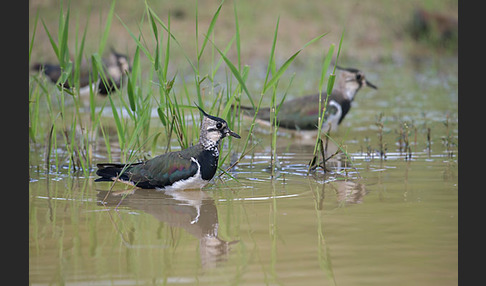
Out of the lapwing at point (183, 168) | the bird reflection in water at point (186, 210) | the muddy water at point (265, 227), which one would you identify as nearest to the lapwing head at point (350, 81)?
the muddy water at point (265, 227)

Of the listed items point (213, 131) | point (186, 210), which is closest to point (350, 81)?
point (213, 131)

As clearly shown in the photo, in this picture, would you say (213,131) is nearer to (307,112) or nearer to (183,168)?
(183,168)

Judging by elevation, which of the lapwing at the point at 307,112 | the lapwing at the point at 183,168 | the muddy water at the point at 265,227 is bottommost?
the muddy water at the point at 265,227

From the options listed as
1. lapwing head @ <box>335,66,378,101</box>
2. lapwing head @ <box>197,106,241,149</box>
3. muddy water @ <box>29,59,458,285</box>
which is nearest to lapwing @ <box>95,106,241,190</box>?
lapwing head @ <box>197,106,241,149</box>

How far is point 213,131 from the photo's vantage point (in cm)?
631

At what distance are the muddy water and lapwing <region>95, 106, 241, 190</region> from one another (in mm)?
107

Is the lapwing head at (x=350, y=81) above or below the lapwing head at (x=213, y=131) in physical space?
above

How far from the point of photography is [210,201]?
598cm

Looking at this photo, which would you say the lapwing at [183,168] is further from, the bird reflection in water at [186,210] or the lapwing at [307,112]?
the lapwing at [307,112]

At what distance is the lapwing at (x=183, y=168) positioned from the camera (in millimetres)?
6184

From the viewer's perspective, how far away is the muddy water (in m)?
4.14

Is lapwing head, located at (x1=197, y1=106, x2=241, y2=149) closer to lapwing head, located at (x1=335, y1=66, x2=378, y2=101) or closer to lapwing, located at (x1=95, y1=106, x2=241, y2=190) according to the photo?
lapwing, located at (x1=95, y1=106, x2=241, y2=190)

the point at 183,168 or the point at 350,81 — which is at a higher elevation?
the point at 350,81

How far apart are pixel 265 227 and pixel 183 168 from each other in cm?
131
